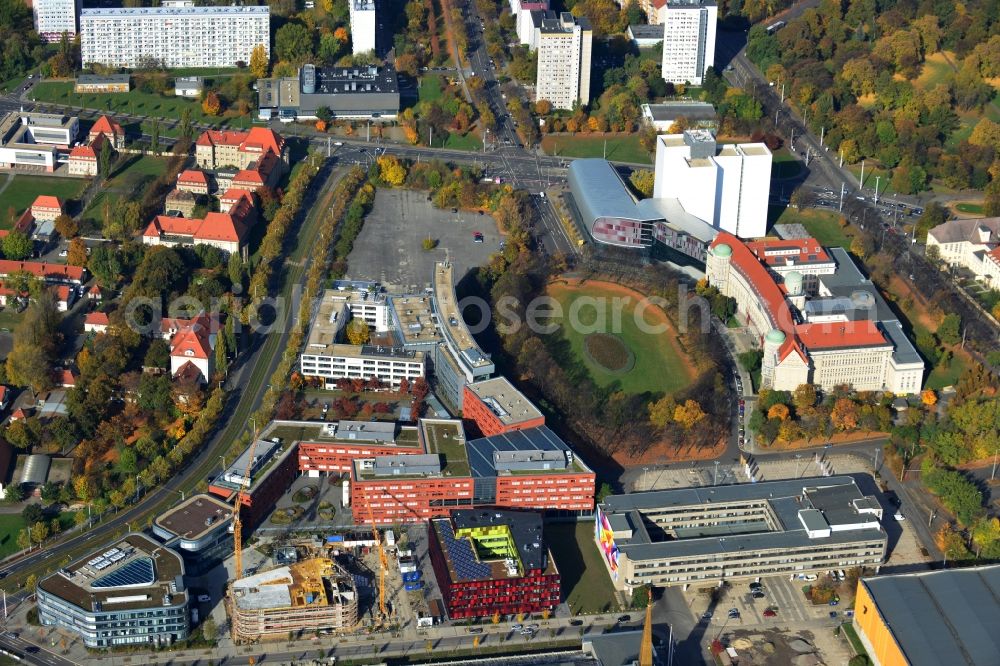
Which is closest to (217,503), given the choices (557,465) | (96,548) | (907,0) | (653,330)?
(96,548)

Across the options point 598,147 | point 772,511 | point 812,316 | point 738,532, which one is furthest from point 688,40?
point 738,532

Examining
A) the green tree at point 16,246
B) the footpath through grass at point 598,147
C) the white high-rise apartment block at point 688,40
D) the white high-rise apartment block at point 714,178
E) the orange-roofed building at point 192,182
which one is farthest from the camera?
the white high-rise apartment block at point 688,40

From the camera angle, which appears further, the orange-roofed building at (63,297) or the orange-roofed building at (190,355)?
the orange-roofed building at (63,297)

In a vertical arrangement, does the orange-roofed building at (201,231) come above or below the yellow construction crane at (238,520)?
above

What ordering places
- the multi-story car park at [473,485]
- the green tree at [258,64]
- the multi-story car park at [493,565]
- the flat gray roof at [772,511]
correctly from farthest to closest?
the green tree at [258,64] → the multi-story car park at [473,485] → the flat gray roof at [772,511] → the multi-story car park at [493,565]

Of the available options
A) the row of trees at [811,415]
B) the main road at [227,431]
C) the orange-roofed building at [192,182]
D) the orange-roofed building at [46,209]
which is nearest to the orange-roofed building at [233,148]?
the orange-roofed building at [192,182]

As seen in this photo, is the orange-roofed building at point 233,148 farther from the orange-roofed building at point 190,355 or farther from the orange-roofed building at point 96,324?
the orange-roofed building at point 190,355

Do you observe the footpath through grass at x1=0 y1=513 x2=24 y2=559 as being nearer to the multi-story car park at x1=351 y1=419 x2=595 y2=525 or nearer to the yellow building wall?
the multi-story car park at x1=351 y1=419 x2=595 y2=525
